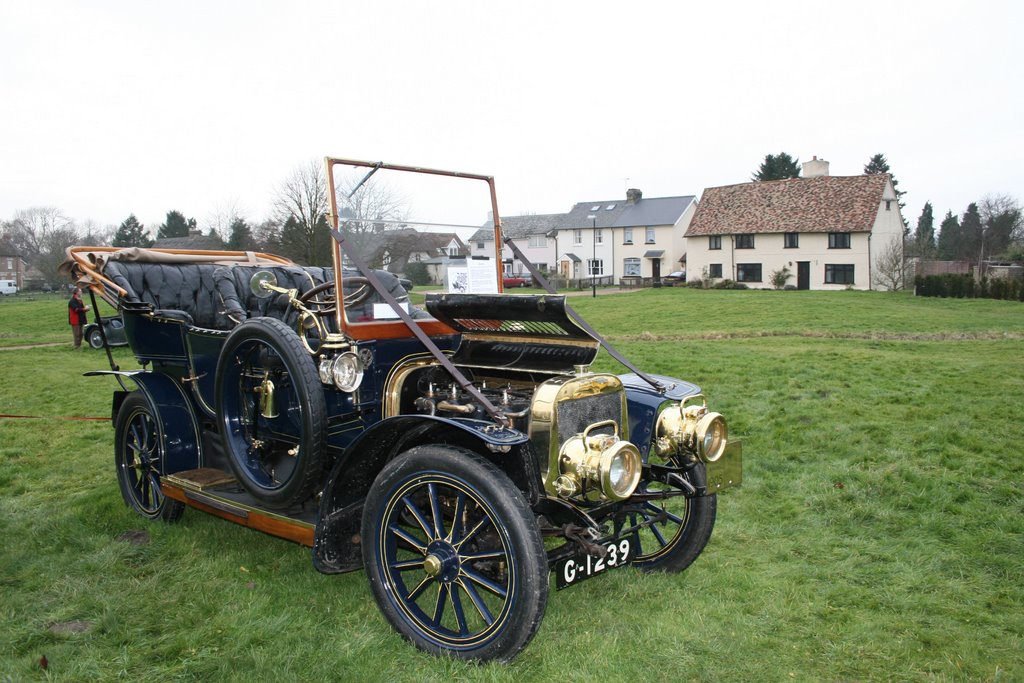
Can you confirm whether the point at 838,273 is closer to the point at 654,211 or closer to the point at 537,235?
the point at 654,211

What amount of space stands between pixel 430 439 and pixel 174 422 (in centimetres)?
228

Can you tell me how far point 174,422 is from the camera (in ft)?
17.2

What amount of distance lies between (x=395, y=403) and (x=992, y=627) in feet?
10.6

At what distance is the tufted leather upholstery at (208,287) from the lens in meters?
5.60

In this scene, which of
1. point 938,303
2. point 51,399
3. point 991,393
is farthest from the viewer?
point 938,303

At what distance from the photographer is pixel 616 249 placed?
182ft

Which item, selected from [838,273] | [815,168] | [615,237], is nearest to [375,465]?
[838,273]

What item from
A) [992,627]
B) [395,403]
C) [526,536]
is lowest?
[992,627]

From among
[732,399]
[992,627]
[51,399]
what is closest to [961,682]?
[992,627]

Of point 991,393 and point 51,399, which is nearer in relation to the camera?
point 991,393

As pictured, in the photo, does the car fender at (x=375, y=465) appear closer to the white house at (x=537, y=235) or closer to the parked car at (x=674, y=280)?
the white house at (x=537, y=235)

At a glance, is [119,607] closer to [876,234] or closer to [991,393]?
[991,393]

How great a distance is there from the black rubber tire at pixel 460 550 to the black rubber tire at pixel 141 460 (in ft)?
7.73

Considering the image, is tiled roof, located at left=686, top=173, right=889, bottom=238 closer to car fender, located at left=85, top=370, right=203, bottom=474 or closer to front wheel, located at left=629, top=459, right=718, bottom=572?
front wheel, located at left=629, top=459, right=718, bottom=572
